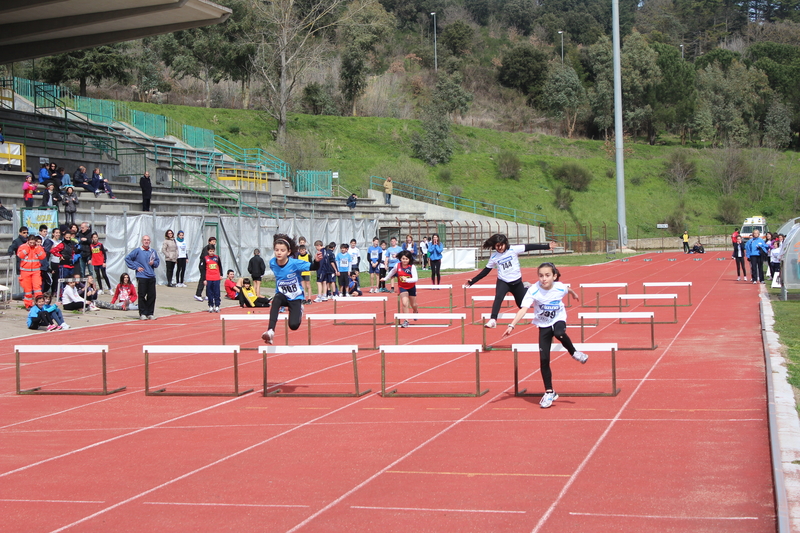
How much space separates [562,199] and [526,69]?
2823 cm

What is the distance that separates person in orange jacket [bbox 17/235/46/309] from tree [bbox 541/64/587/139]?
74358 mm

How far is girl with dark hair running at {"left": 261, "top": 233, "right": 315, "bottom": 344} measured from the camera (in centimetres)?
1041

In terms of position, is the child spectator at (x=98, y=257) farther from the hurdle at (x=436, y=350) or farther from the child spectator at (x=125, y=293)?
the hurdle at (x=436, y=350)

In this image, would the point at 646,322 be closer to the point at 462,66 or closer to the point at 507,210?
the point at 507,210

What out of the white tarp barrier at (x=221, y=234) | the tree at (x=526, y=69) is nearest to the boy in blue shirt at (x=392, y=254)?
the white tarp barrier at (x=221, y=234)

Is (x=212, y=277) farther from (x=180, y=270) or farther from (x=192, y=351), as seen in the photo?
(x=192, y=351)

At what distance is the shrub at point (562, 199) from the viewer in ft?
225

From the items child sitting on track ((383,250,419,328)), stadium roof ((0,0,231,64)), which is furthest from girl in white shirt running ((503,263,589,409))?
stadium roof ((0,0,231,64))

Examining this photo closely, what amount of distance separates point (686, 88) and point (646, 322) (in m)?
78.0

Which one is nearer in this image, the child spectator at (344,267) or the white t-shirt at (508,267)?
the white t-shirt at (508,267)

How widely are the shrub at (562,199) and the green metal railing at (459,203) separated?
374 cm

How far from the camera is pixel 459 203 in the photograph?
62.8 meters

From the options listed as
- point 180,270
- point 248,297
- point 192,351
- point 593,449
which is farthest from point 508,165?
point 593,449

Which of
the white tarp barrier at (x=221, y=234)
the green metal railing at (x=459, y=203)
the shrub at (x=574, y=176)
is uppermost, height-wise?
the shrub at (x=574, y=176)
